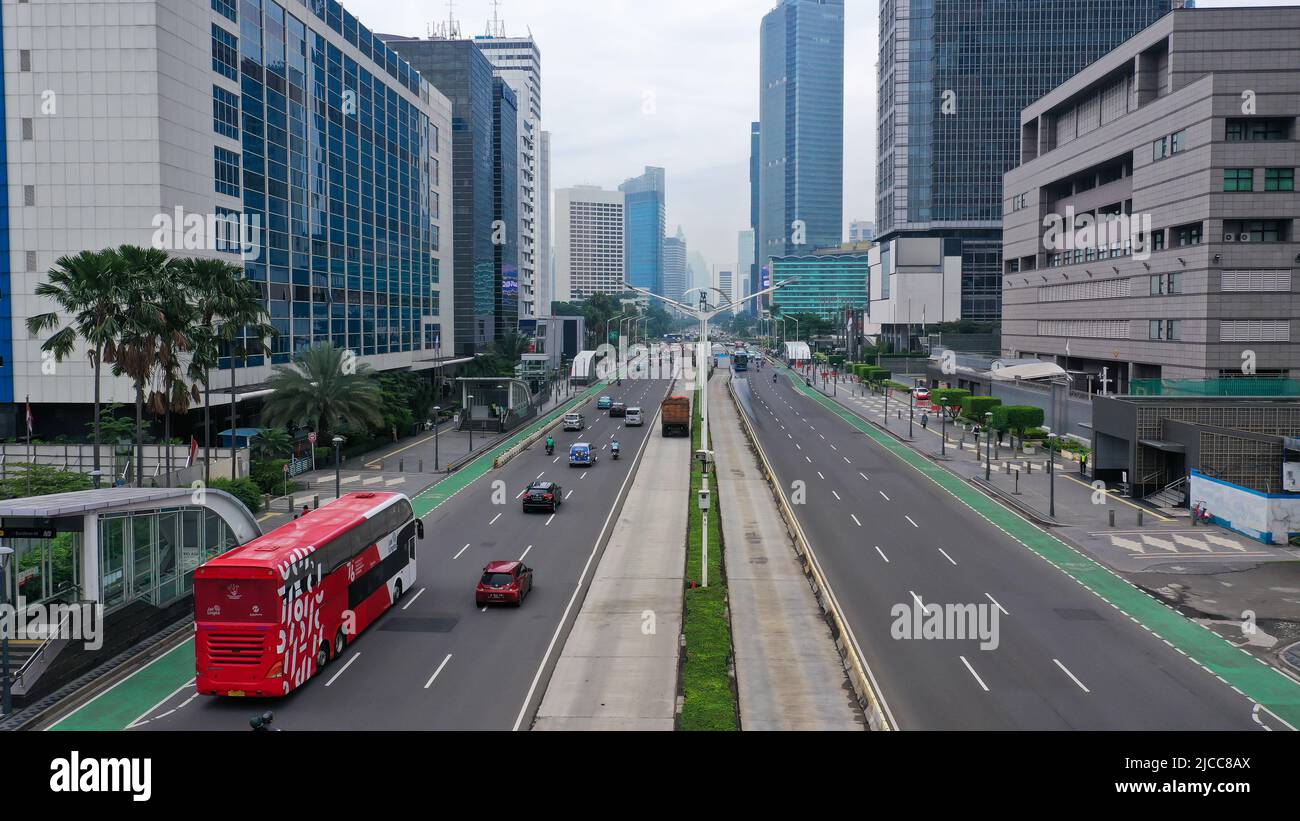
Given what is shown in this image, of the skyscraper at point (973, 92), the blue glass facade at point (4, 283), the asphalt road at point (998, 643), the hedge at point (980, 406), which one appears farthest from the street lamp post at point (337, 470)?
the skyscraper at point (973, 92)

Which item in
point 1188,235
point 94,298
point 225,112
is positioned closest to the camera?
point 94,298

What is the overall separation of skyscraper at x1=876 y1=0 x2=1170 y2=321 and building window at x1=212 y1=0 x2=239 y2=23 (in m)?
141

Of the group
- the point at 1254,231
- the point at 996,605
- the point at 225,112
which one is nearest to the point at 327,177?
the point at 225,112

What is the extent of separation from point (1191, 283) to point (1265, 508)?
33.6 metres

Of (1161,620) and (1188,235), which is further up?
(1188,235)

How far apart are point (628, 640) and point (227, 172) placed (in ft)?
164

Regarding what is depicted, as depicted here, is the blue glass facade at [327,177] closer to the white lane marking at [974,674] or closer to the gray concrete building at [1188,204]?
the white lane marking at [974,674]

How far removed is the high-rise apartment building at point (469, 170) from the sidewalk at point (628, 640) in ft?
311

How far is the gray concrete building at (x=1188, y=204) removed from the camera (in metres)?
68.2

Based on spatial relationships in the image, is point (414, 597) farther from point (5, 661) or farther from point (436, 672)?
point (5, 661)

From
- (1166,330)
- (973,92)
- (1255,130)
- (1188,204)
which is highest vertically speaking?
(973,92)

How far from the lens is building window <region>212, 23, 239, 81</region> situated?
62.5 m

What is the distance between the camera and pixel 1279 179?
6781 centimetres

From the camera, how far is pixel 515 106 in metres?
170
